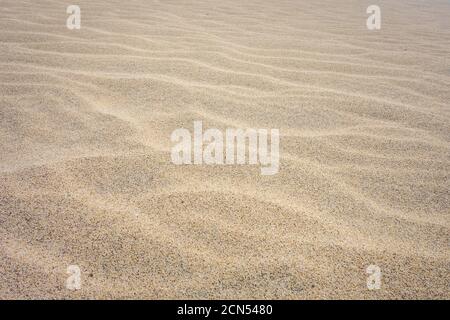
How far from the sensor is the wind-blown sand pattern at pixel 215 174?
41.3 inches

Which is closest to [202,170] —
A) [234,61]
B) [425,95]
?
[234,61]

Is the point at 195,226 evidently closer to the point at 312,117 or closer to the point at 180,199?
the point at 180,199

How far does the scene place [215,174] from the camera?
4.68 ft

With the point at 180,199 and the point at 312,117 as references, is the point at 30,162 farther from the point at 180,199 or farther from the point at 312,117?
the point at 312,117

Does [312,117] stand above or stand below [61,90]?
below

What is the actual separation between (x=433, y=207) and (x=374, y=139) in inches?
18.6

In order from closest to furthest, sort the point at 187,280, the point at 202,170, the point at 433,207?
the point at 187,280 < the point at 433,207 < the point at 202,170

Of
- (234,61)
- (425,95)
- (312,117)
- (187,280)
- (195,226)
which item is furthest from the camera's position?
(234,61)

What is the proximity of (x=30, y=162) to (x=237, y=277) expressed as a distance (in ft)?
3.01

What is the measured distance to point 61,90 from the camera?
6.33 feet

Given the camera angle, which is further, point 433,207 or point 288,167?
point 288,167

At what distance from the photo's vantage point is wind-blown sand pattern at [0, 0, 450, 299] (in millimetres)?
1050

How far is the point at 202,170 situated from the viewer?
56.9 inches

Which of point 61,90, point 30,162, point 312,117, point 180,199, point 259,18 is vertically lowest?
point 180,199
